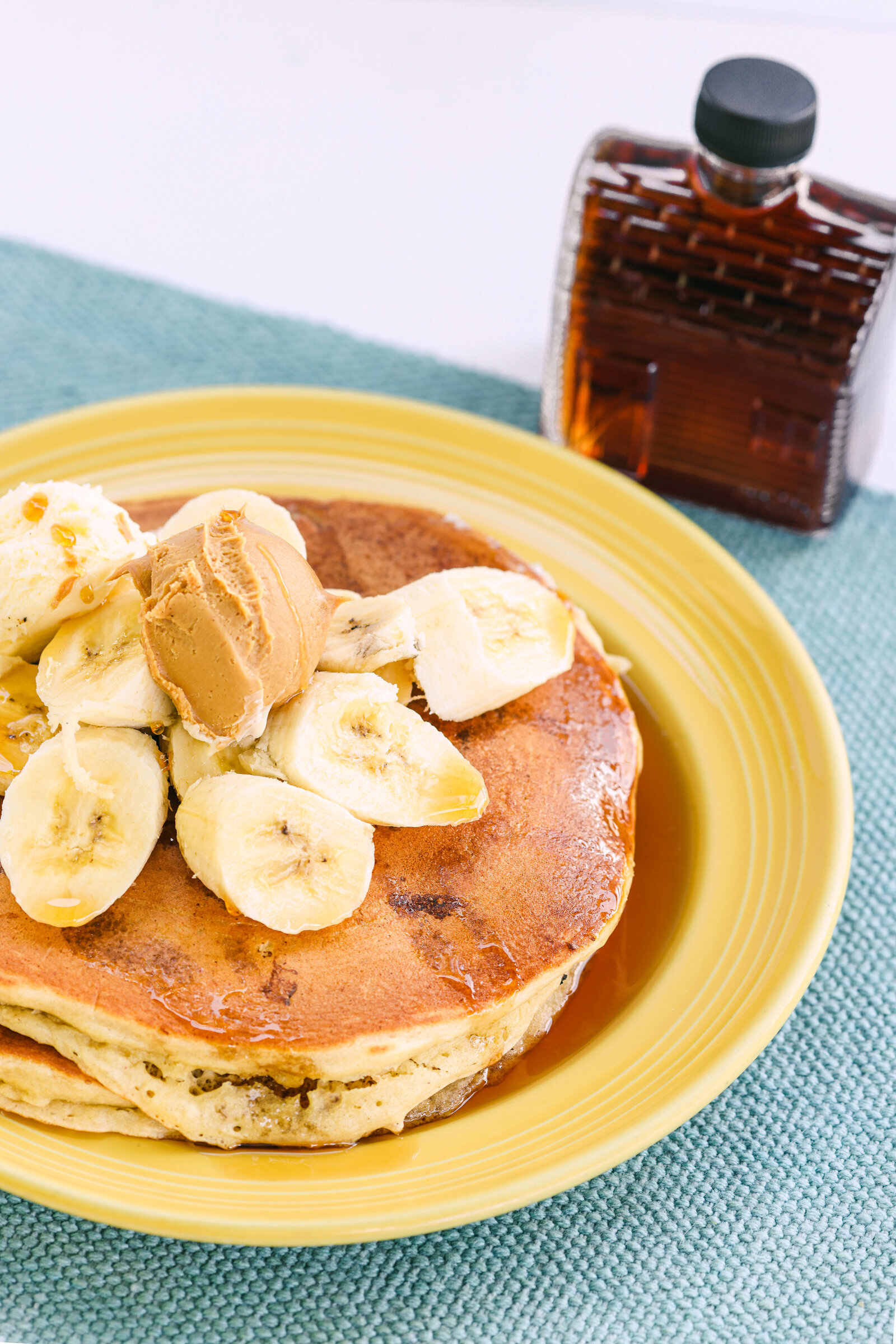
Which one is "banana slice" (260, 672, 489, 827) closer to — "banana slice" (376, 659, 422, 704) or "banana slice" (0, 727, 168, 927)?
"banana slice" (376, 659, 422, 704)

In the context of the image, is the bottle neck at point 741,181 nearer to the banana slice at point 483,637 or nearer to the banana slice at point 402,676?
the banana slice at point 483,637

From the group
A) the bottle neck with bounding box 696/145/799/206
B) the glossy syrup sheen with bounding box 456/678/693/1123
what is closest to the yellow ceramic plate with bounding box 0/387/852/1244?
the glossy syrup sheen with bounding box 456/678/693/1123

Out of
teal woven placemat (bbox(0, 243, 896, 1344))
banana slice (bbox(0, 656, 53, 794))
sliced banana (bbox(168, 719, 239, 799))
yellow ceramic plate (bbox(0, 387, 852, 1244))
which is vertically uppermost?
sliced banana (bbox(168, 719, 239, 799))

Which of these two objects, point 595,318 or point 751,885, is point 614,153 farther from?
point 751,885

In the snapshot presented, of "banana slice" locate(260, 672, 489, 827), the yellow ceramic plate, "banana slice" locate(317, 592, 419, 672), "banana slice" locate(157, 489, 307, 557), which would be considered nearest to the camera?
the yellow ceramic plate

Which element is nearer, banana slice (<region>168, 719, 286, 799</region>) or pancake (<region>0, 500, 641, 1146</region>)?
pancake (<region>0, 500, 641, 1146</region>)

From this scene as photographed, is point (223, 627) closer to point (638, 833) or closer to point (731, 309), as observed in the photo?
point (638, 833)

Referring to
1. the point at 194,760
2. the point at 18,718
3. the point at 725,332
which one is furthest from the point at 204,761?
the point at 725,332
